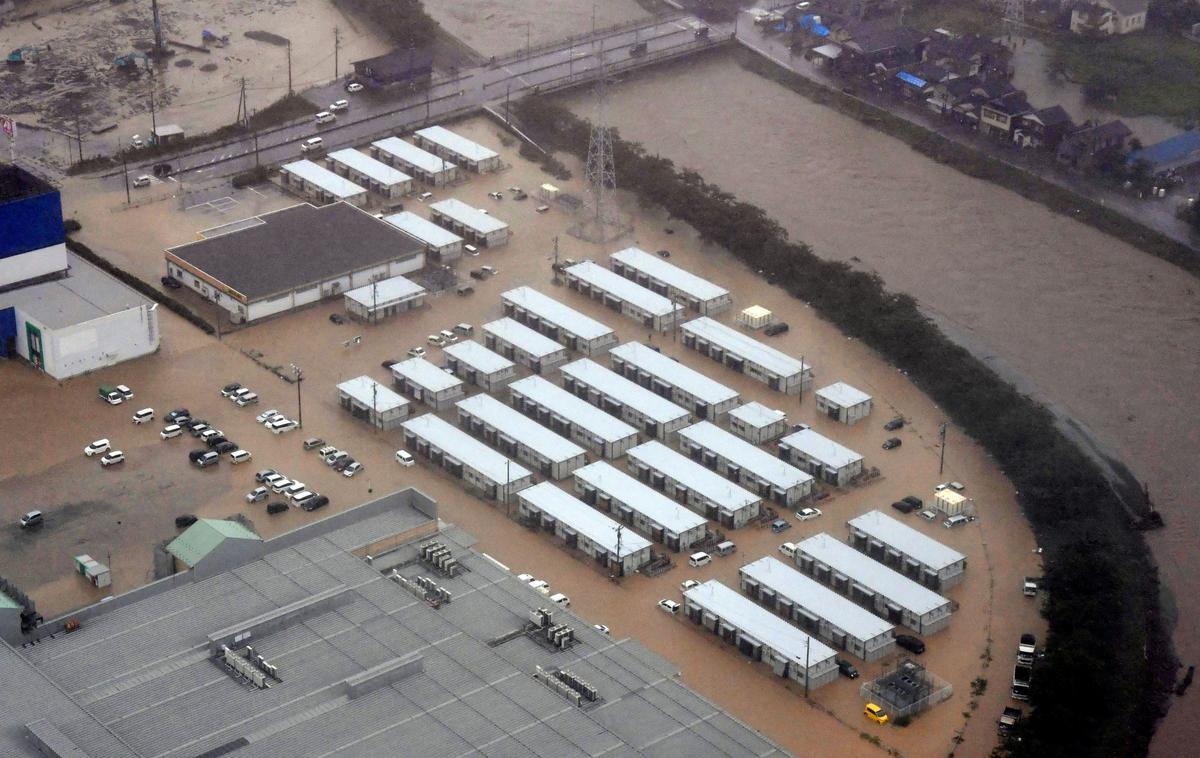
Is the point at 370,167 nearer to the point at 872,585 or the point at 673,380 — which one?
the point at 673,380

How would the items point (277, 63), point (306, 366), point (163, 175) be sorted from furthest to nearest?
point (277, 63) < point (163, 175) < point (306, 366)

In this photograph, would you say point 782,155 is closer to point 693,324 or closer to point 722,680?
point 693,324

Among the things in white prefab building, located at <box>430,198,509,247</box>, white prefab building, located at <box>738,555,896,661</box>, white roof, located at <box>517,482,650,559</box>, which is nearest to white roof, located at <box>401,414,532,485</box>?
white roof, located at <box>517,482,650,559</box>

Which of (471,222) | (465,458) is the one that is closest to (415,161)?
(471,222)

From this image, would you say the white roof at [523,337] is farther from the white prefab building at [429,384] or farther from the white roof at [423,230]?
the white roof at [423,230]

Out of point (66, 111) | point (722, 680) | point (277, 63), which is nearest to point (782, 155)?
point (277, 63)

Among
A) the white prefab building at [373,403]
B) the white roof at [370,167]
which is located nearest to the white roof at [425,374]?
the white prefab building at [373,403]

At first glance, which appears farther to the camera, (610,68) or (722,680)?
(610,68)

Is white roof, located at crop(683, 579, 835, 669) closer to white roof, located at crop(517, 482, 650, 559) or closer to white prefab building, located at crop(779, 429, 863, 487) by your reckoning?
white roof, located at crop(517, 482, 650, 559)
